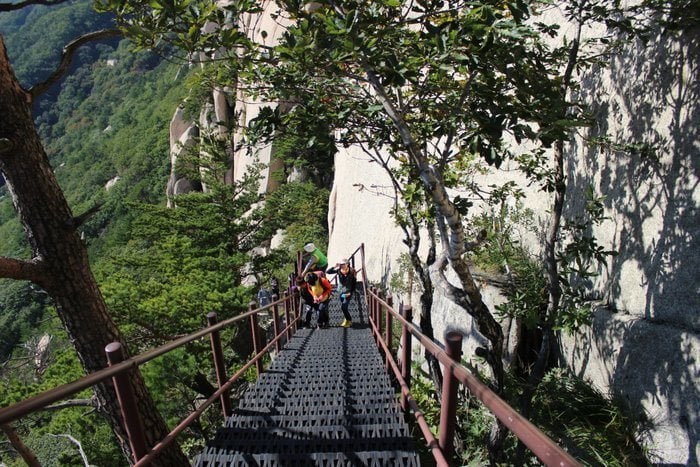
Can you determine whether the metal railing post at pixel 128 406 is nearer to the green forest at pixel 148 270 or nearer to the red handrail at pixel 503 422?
the red handrail at pixel 503 422

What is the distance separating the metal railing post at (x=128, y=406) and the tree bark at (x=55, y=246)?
149cm

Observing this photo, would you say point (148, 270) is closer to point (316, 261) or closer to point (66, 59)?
point (316, 261)

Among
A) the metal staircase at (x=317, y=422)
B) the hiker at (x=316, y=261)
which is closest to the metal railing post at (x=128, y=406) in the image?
the metal staircase at (x=317, y=422)

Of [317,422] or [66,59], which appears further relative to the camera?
[66,59]

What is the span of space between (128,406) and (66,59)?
11.5 feet

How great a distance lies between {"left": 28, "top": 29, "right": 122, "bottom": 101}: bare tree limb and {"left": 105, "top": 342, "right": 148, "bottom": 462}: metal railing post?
2857 millimetres

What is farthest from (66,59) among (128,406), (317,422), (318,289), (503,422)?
(318,289)

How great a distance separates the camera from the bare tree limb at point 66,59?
3.57 metres

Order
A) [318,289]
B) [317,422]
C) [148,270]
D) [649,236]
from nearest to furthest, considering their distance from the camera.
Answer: [317,422], [649,236], [318,289], [148,270]

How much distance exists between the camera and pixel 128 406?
2016 mm

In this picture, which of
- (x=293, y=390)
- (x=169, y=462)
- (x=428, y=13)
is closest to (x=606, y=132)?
(x=428, y=13)

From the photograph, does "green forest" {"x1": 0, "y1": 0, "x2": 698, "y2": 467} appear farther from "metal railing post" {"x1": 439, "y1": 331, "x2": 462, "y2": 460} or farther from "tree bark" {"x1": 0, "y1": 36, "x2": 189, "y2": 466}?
"metal railing post" {"x1": 439, "y1": 331, "x2": 462, "y2": 460}

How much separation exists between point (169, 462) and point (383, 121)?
14.7ft

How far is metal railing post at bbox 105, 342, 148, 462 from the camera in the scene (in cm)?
194
